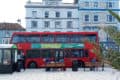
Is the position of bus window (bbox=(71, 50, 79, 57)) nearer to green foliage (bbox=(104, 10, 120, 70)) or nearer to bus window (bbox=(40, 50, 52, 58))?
bus window (bbox=(40, 50, 52, 58))

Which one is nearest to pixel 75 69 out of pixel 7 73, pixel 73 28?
pixel 7 73

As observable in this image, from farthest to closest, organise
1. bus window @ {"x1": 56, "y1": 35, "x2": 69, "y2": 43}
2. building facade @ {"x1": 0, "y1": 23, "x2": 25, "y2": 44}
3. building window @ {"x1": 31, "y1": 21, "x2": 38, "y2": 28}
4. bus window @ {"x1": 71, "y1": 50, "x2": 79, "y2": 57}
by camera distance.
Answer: building facade @ {"x1": 0, "y1": 23, "x2": 25, "y2": 44}
building window @ {"x1": 31, "y1": 21, "x2": 38, "y2": 28}
bus window @ {"x1": 71, "y1": 50, "x2": 79, "y2": 57}
bus window @ {"x1": 56, "y1": 35, "x2": 69, "y2": 43}

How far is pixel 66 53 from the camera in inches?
1655

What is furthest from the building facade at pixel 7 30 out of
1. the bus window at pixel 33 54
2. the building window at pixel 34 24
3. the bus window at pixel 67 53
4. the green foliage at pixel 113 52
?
the green foliage at pixel 113 52

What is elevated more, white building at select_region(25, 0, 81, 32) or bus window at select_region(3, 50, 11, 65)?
white building at select_region(25, 0, 81, 32)

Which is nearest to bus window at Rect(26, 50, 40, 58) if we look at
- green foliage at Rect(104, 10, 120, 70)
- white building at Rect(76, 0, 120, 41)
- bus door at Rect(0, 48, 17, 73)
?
bus door at Rect(0, 48, 17, 73)

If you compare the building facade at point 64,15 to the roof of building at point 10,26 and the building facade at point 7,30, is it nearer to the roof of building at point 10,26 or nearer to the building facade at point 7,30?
the building facade at point 7,30

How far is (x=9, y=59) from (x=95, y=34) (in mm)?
10697

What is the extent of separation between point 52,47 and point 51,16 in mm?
32764

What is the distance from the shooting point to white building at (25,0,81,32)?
73.3 m

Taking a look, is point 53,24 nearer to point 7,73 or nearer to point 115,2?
point 115,2

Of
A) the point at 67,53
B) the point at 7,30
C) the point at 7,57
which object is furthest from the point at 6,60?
the point at 7,30

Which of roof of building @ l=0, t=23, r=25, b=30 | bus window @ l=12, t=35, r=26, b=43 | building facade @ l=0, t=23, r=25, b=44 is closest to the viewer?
bus window @ l=12, t=35, r=26, b=43

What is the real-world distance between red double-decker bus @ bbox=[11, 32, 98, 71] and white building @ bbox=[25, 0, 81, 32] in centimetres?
3127
